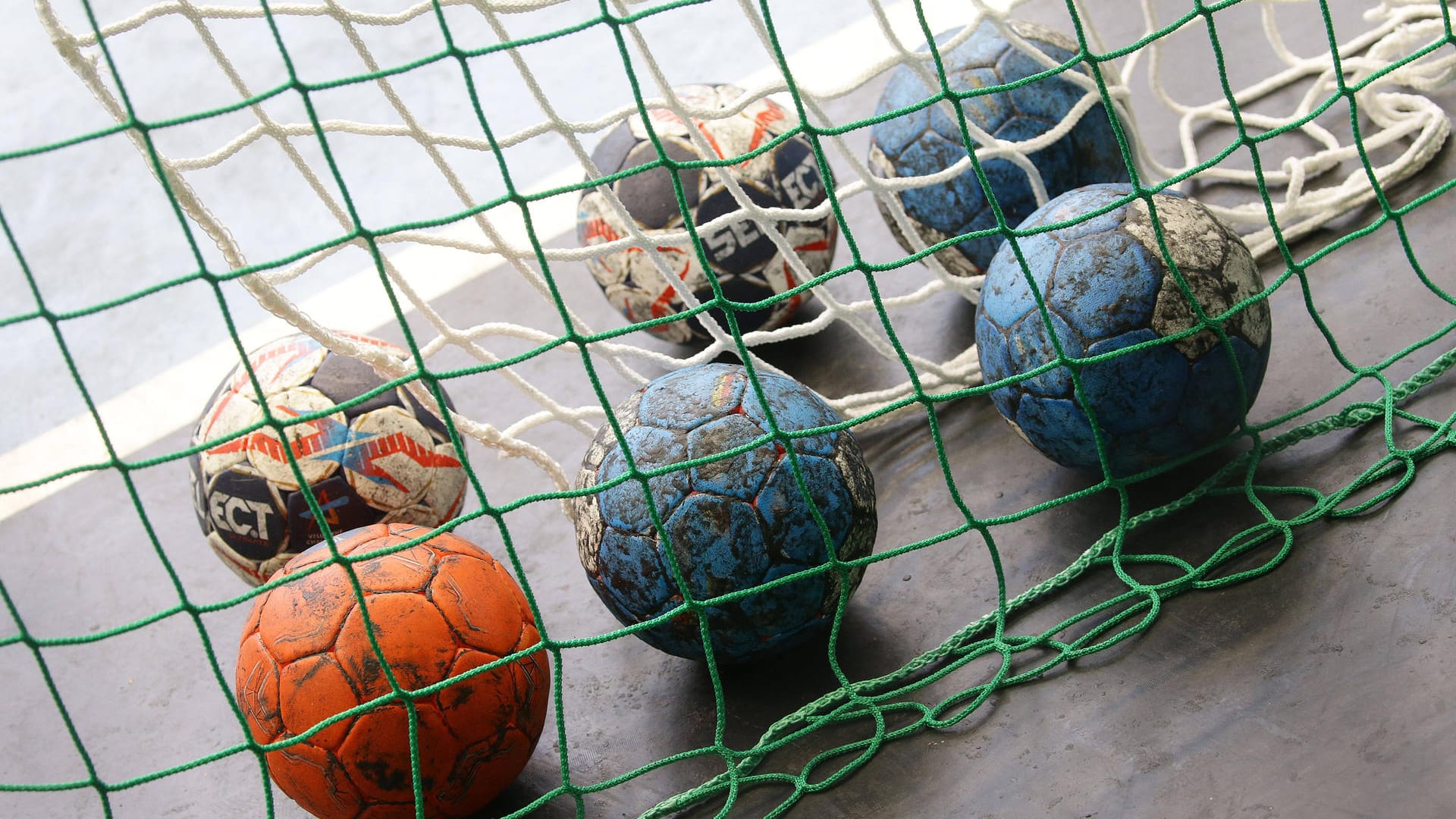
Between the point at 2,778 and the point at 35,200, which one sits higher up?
the point at 35,200

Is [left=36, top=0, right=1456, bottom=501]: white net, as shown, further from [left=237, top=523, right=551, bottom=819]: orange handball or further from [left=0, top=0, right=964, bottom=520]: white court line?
[left=237, top=523, right=551, bottom=819]: orange handball

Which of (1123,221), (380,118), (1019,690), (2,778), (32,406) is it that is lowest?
(1019,690)

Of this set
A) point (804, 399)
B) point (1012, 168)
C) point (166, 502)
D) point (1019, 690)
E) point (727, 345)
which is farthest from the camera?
point (166, 502)

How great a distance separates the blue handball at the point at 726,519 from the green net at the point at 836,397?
66 millimetres

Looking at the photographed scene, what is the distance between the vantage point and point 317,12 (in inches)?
90.1

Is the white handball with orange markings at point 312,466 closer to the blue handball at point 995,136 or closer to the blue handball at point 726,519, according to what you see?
the blue handball at point 726,519

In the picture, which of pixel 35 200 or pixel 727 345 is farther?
pixel 35 200

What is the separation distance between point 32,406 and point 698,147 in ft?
8.22

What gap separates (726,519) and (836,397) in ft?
2.98

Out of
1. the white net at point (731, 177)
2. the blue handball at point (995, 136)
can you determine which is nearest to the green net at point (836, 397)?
the white net at point (731, 177)

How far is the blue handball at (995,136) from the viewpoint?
2828mm

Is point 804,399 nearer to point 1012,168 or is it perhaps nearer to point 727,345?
point 727,345

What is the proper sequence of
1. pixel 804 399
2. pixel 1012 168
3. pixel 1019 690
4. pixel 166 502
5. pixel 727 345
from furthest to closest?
pixel 166 502 → pixel 1012 168 → pixel 727 345 → pixel 804 399 → pixel 1019 690

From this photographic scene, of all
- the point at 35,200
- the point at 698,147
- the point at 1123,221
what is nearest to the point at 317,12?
the point at 698,147
